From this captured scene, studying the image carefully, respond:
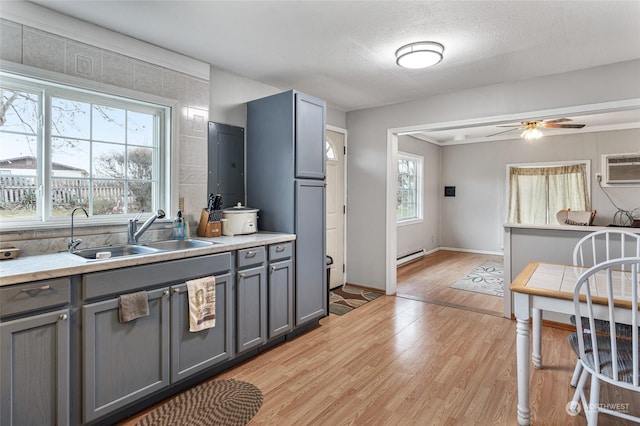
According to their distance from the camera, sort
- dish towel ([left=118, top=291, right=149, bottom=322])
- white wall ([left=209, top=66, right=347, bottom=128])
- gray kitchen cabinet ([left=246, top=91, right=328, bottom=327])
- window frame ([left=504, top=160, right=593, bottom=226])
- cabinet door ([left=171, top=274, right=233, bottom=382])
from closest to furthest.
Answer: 1. dish towel ([left=118, top=291, right=149, bottom=322])
2. cabinet door ([left=171, top=274, right=233, bottom=382])
3. gray kitchen cabinet ([left=246, top=91, right=328, bottom=327])
4. white wall ([left=209, top=66, right=347, bottom=128])
5. window frame ([left=504, top=160, right=593, bottom=226])

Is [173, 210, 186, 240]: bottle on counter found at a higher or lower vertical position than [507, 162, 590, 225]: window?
lower

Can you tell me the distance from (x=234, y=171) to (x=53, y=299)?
1.88 m

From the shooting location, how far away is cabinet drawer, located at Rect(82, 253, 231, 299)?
1764 mm

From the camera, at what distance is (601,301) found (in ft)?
5.44

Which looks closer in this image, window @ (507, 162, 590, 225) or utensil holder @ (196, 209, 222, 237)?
utensil holder @ (196, 209, 222, 237)

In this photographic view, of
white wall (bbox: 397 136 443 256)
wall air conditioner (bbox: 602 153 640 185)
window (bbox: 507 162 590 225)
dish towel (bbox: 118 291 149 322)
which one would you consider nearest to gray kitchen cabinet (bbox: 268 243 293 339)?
dish towel (bbox: 118 291 149 322)

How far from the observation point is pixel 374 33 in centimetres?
245

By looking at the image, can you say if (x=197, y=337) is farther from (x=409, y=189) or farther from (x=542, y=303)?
(x=409, y=189)

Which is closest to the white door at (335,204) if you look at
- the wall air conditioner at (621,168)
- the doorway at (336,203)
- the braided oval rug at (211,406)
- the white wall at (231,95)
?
the doorway at (336,203)

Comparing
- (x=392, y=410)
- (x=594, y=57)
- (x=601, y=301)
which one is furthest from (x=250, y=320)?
(x=594, y=57)

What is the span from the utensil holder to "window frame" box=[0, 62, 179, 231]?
25 centimetres

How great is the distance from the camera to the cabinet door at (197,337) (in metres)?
2.12

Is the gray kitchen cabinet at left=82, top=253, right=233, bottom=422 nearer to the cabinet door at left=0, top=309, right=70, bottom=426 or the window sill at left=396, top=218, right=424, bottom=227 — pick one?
the cabinet door at left=0, top=309, right=70, bottom=426

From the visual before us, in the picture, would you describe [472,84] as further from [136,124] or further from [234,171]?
[136,124]
